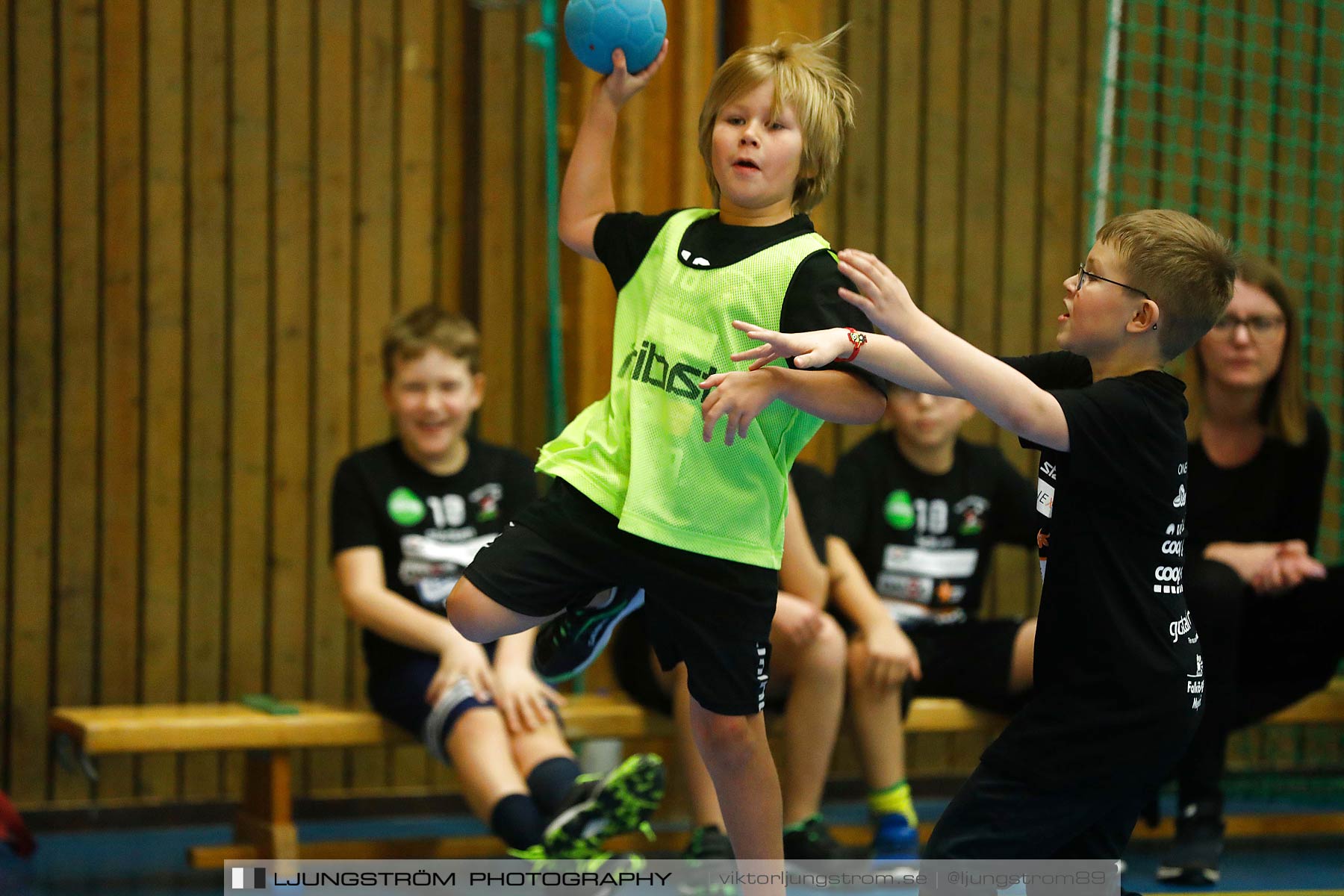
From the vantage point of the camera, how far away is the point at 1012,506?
4.19 meters

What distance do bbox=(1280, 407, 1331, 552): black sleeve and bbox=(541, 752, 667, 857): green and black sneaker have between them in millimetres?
1962

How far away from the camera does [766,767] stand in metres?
2.75

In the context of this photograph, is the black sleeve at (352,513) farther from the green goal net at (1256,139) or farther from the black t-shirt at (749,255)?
the green goal net at (1256,139)

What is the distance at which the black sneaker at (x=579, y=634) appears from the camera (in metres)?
2.92

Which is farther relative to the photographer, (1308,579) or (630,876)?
(1308,579)

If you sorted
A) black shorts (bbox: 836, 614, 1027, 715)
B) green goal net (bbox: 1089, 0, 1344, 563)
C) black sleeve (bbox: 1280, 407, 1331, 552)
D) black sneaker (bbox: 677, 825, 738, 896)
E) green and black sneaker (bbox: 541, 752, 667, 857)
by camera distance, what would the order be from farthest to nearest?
green goal net (bbox: 1089, 0, 1344, 563) → black sleeve (bbox: 1280, 407, 1331, 552) → black shorts (bbox: 836, 614, 1027, 715) → black sneaker (bbox: 677, 825, 738, 896) → green and black sneaker (bbox: 541, 752, 667, 857)

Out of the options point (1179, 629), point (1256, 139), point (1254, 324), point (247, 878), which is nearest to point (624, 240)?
point (1179, 629)

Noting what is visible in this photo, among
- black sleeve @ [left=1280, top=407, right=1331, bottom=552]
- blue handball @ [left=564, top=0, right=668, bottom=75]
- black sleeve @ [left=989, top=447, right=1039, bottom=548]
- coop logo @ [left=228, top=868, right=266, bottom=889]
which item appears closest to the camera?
blue handball @ [left=564, top=0, right=668, bottom=75]

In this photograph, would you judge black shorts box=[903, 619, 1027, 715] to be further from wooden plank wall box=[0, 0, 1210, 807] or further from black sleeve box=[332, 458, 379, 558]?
black sleeve box=[332, 458, 379, 558]

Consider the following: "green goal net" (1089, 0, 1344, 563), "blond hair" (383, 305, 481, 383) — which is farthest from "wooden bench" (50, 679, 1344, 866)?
"green goal net" (1089, 0, 1344, 563)

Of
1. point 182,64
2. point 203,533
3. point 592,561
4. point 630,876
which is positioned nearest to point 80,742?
point 203,533

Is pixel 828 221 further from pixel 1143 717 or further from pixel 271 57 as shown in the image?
pixel 1143 717

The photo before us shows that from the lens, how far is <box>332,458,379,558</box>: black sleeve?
383cm

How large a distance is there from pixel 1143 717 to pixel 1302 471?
6.78ft
